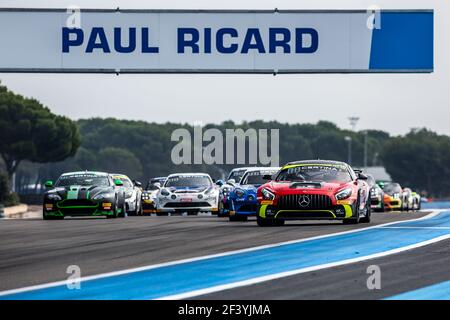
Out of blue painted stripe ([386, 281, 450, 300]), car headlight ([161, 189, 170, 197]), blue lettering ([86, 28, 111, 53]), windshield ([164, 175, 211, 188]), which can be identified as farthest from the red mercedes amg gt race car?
blue painted stripe ([386, 281, 450, 300])

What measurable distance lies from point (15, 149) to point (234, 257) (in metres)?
73.8

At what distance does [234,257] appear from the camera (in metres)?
15.0

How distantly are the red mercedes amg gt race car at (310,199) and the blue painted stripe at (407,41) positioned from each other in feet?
20.9

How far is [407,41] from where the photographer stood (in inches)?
1145

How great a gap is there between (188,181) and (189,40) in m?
Answer: 6.12

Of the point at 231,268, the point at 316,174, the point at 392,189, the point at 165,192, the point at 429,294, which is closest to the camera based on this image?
the point at 429,294

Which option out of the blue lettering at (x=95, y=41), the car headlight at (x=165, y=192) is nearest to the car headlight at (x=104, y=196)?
the car headlight at (x=165, y=192)

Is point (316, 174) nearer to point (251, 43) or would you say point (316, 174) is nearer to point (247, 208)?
point (247, 208)

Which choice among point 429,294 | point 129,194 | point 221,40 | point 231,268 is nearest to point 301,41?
point 221,40

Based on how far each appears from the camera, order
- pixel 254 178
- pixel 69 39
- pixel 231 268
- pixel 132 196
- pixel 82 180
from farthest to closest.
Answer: pixel 132 196, pixel 82 180, pixel 69 39, pixel 254 178, pixel 231 268

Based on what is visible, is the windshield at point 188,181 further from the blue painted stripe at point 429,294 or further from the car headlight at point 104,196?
the blue painted stripe at point 429,294
